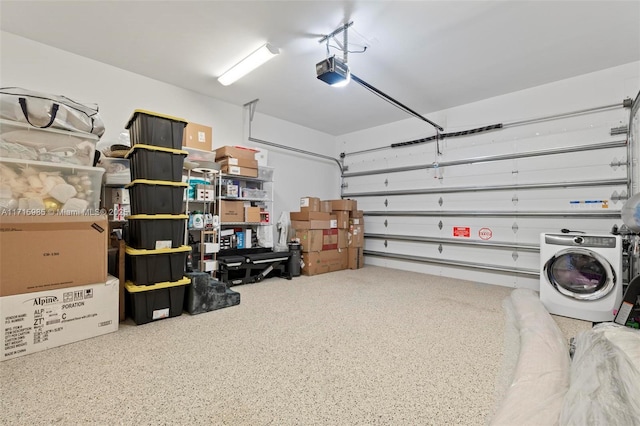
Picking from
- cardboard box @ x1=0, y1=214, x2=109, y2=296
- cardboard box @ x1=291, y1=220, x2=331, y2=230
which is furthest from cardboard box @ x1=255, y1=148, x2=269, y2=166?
cardboard box @ x1=0, y1=214, x2=109, y2=296

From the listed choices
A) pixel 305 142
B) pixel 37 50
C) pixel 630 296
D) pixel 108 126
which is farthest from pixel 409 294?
pixel 37 50

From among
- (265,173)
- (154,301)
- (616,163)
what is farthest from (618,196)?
(154,301)

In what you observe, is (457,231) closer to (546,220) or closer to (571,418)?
(546,220)

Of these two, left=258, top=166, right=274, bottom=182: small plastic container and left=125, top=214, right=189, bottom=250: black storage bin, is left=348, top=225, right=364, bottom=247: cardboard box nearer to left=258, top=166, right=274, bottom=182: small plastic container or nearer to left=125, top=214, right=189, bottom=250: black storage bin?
left=258, top=166, right=274, bottom=182: small plastic container

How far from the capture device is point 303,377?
5.23ft

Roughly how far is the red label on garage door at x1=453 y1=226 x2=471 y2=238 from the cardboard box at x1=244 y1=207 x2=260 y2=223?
3.26 meters

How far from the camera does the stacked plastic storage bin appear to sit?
2363 millimetres

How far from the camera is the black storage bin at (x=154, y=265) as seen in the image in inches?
92.5

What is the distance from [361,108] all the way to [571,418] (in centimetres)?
455

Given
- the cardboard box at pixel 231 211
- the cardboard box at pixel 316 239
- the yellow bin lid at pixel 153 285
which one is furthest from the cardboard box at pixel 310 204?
the yellow bin lid at pixel 153 285

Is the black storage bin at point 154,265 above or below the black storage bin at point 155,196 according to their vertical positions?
below

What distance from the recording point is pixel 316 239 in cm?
466

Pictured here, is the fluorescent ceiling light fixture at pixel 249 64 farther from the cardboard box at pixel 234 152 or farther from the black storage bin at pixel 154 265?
the black storage bin at pixel 154 265

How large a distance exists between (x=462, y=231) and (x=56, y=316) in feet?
16.2
